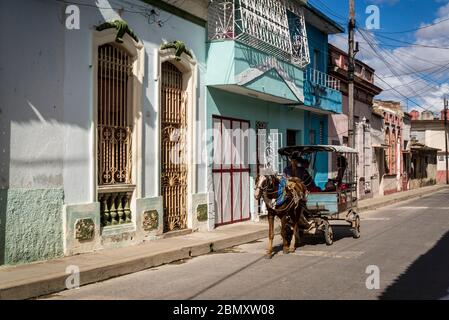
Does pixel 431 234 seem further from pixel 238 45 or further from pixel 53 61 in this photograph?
pixel 53 61

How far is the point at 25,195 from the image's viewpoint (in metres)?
9.10

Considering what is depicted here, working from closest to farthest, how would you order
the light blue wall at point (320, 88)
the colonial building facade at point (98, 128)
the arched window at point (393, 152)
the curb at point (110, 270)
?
the curb at point (110, 270) < the colonial building facade at point (98, 128) < the light blue wall at point (320, 88) < the arched window at point (393, 152)

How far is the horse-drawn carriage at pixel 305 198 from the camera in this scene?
10.7m

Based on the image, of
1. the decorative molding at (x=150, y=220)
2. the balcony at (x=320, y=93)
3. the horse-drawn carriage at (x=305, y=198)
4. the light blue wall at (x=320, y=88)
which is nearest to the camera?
the horse-drawn carriage at (x=305, y=198)

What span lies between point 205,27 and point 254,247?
6000mm

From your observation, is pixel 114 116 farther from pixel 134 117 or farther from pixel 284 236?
pixel 284 236

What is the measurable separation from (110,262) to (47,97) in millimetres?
3013

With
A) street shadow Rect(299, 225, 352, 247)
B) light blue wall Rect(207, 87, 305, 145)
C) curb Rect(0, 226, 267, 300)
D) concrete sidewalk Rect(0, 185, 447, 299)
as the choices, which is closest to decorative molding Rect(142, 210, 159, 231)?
concrete sidewalk Rect(0, 185, 447, 299)

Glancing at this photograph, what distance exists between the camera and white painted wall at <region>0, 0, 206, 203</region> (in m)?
8.84

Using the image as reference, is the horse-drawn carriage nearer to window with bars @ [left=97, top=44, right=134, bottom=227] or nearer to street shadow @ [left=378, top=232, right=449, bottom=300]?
street shadow @ [left=378, top=232, right=449, bottom=300]

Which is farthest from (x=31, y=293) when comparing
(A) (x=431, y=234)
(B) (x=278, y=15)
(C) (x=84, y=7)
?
(B) (x=278, y=15)

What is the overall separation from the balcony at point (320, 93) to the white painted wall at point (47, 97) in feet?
33.9

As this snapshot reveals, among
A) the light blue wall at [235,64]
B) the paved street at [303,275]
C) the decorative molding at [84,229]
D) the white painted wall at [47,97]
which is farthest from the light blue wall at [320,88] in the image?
the decorative molding at [84,229]

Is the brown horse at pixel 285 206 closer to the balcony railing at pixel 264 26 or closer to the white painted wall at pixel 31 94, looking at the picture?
the white painted wall at pixel 31 94
